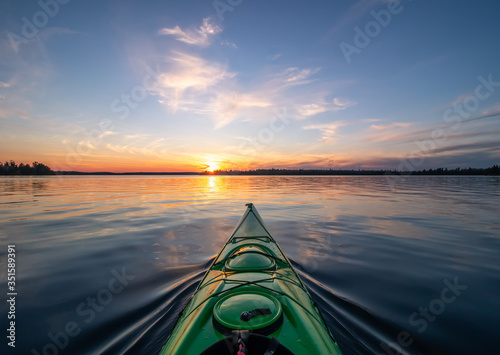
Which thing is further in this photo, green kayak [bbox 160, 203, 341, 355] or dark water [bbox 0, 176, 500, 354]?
dark water [bbox 0, 176, 500, 354]

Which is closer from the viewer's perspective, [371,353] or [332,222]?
[371,353]

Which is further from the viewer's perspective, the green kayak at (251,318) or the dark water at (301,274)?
the dark water at (301,274)

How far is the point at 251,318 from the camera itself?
227 centimetres

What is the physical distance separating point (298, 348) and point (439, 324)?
3167mm

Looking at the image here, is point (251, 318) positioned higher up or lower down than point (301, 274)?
higher up

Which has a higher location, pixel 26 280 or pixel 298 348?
pixel 298 348

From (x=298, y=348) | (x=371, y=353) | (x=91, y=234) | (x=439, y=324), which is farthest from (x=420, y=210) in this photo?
(x=91, y=234)

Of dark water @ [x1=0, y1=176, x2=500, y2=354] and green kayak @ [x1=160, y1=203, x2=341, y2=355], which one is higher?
green kayak @ [x1=160, y1=203, x2=341, y2=355]

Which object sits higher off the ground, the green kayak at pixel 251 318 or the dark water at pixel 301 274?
the green kayak at pixel 251 318

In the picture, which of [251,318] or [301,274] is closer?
[251,318]

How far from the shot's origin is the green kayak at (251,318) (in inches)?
75.1

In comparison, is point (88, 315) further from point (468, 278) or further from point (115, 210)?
point (115, 210)

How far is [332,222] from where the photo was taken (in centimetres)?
1030

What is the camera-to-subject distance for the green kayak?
1.91 metres
